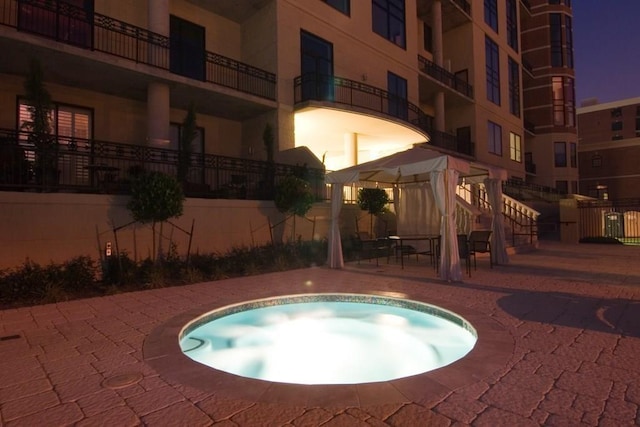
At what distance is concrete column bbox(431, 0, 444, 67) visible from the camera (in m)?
21.5

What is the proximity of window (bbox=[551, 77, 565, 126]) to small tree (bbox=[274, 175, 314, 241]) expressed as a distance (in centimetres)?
3092

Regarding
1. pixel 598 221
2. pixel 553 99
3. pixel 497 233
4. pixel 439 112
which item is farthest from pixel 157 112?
pixel 553 99

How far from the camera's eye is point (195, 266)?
8922mm

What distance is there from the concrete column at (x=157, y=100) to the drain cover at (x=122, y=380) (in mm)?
8503

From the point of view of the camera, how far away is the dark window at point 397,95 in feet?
56.4

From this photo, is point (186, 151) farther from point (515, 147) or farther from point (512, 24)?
point (512, 24)

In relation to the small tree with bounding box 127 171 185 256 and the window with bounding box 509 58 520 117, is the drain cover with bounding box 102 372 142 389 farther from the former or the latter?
the window with bounding box 509 58 520 117

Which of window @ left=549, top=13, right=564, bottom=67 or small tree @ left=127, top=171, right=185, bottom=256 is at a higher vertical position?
window @ left=549, top=13, right=564, bottom=67

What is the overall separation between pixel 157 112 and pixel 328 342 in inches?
337

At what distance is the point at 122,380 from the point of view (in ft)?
10.6

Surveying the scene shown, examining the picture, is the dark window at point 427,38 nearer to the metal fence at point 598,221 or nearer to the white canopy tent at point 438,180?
the metal fence at point 598,221

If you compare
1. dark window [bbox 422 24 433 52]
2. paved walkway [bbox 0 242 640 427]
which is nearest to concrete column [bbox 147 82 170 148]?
paved walkway [bbox 0 242 640 427]

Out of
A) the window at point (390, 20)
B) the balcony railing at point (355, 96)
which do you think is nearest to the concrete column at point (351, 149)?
the balcony railing at point (355, 96)

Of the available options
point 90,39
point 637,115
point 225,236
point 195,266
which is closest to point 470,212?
point 225,236
